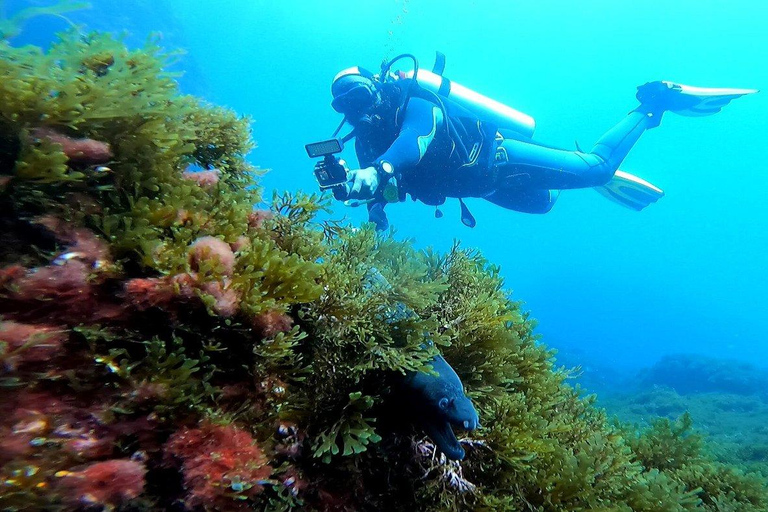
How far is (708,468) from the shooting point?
14.5ft

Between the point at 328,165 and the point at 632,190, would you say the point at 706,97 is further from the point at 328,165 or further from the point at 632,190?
the point at 328,165

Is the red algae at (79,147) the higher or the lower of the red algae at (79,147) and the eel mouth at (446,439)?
the higher

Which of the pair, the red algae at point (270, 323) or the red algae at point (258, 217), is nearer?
the red algae at point (270, 323)

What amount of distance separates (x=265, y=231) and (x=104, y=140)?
894mm

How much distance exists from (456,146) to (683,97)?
8923 mm

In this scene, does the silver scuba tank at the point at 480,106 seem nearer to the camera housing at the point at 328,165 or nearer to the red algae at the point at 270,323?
the camera housing at the point at 328,165

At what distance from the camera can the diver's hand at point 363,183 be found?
16.6ft

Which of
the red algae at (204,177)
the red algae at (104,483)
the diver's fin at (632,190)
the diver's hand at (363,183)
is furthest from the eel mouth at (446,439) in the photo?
the diver's fin at (632,190)

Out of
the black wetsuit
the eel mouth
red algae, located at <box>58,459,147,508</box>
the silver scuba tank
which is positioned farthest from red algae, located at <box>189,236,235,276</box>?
the silver scuba tank

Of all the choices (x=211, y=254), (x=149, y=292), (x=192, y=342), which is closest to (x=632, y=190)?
(x=211, y=254)

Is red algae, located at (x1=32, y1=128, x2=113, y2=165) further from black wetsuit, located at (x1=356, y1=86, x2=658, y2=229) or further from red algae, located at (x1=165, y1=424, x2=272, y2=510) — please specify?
black wetsuit, located at (x1=356, y1=86, x2=658, y2=229)

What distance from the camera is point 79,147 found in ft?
5.57

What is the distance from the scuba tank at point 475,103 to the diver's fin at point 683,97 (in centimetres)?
488

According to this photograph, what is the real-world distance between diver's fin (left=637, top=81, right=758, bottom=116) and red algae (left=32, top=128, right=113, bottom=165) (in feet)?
48.5
